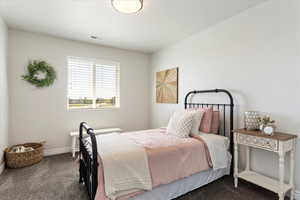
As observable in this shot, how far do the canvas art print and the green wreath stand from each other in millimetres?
2428

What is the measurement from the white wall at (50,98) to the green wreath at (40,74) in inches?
3.7

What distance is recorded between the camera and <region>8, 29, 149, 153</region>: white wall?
2938 mm

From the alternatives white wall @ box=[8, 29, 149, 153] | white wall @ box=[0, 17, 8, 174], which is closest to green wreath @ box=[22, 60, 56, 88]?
white wall @ box=[8, 29, 149, 153]

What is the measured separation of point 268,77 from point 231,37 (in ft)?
2.86

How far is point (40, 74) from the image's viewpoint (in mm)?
3049

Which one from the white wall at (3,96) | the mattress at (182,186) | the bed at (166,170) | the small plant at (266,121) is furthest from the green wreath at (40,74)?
the small plant at (266,121)

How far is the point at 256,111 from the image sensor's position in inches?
84.0

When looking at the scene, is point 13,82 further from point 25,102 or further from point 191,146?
point 191,146

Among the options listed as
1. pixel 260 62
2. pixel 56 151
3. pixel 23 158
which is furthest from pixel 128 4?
pixel 56 151

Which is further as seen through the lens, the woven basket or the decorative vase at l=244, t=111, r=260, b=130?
the woven basket

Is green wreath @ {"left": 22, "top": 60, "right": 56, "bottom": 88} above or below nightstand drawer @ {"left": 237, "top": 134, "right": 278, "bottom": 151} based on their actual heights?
above

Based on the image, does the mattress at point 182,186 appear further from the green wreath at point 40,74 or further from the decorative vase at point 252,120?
the green wreath at point 40,74

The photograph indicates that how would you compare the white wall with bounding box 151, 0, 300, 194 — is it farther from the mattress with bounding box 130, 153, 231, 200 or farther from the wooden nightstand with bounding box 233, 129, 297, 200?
the mattress with bounding box 130, 153, 231, 200

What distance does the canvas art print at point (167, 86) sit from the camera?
3.54 m
